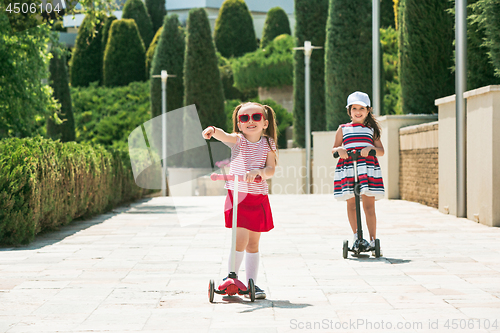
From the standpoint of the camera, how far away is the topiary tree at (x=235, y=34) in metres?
47.2

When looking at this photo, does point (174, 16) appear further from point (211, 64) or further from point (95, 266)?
point (95, 266)

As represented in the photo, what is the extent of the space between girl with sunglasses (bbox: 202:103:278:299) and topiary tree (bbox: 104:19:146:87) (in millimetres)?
39636

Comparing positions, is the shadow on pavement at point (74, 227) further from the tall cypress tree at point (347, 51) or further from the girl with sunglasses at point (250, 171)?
the tall cypress tree at point (347, 51)

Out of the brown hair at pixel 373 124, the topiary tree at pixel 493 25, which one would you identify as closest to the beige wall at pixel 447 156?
the topiary tree at pixel 493 25

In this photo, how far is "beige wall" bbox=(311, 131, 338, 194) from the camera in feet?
68.5

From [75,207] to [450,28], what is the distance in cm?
1047

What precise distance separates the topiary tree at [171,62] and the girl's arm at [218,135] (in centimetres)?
3082

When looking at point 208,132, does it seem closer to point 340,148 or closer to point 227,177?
point 227,177

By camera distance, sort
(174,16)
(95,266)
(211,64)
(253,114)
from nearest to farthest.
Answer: (253,114) → (95,266) → (211,64) → (174,16)

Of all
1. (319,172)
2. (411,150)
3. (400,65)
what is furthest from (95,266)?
(319,172)

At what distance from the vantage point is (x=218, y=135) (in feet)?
15.3

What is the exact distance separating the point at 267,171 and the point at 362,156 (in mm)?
2003

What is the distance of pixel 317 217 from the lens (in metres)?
11.1

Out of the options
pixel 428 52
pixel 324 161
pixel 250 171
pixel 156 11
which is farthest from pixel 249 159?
pixel 156 11
